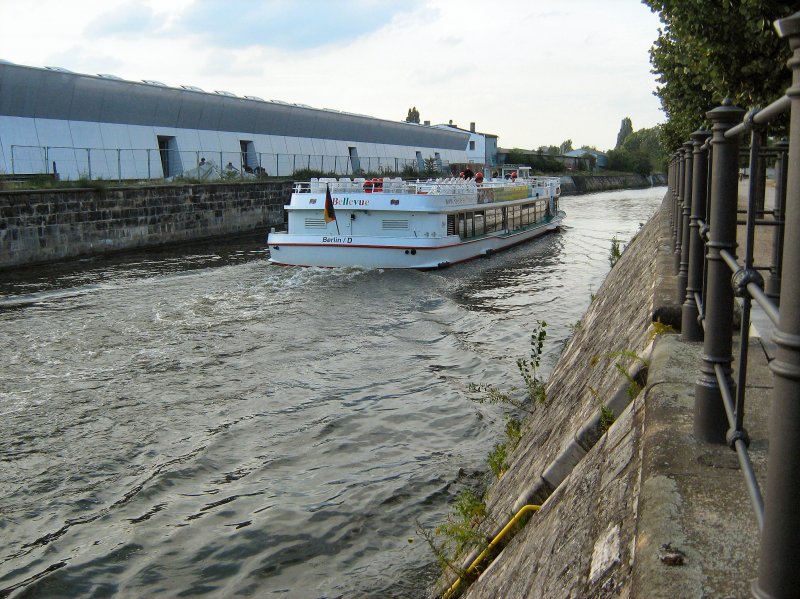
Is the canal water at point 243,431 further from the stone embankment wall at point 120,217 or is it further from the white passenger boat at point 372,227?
the stone embankment wall at point 120,217

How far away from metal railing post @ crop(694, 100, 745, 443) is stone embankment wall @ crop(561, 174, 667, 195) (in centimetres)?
8552

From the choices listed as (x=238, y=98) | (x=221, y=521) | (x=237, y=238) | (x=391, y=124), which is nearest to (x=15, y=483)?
(x=221, y=521)

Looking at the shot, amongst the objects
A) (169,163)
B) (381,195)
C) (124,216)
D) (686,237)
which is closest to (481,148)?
(169,163)

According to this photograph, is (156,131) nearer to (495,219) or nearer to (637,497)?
(495,219)

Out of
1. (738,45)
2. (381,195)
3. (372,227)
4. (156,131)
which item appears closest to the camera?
(738,45)

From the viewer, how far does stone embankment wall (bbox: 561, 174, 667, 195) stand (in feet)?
300

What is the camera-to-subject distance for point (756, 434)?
3371 mm

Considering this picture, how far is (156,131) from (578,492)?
39871 mm

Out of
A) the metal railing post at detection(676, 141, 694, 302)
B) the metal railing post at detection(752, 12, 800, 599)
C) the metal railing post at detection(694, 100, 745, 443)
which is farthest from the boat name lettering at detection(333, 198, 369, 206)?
the metal railing post at detection(752, 12, 800, 599)

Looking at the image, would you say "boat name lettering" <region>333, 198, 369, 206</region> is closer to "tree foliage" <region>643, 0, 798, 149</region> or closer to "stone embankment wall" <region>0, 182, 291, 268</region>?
"stone embankment wall" <region>0, 182, 291, 268</region>

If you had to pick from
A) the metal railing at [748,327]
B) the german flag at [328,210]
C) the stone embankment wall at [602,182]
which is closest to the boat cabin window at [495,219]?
the german flag at [328,210]

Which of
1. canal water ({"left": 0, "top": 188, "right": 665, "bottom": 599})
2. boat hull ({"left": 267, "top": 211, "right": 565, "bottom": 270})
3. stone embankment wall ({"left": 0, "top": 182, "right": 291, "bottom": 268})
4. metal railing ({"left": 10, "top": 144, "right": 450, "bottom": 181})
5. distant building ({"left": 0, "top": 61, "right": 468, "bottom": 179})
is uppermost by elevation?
distant building ({"left": 0, "top": 61, "right": 468, "bottom": 179})

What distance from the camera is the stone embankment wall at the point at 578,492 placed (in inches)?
113

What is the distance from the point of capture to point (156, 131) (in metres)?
40.1
